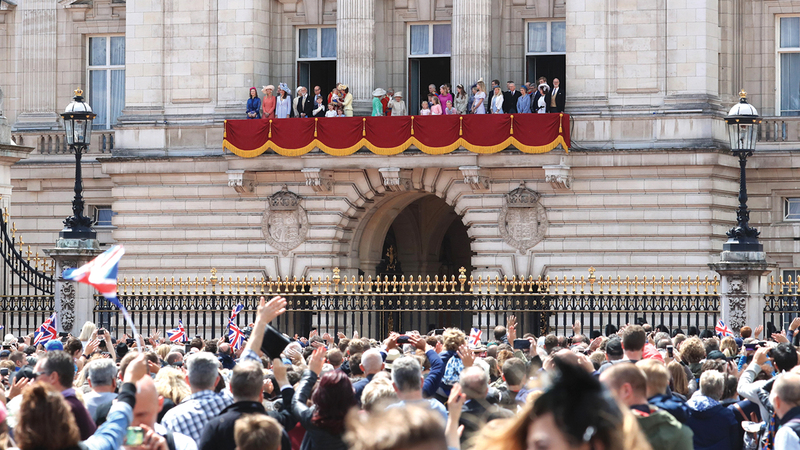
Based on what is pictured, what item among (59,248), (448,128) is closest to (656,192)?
(448,128)

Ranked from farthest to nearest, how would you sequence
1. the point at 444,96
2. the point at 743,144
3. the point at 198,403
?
1. the point at 444,96
2. the point at 743,144
3. the point at 198,403

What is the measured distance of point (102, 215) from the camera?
3850 centimetres

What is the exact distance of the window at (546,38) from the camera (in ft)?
114

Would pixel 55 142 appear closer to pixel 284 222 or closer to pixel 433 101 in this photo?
pixel 284 222

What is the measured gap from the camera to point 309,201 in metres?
34.6

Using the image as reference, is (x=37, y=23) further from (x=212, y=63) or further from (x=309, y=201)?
(x=309, y=201)

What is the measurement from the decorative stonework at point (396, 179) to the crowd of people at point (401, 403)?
1931 cm

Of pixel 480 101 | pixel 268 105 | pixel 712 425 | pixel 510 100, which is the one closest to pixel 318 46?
pixel 268 105

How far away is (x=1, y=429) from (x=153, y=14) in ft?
96.4

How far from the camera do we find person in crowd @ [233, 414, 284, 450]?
23.8 feet

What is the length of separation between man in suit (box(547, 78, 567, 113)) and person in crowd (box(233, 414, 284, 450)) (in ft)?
85.1

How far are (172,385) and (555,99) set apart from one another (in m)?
23.5

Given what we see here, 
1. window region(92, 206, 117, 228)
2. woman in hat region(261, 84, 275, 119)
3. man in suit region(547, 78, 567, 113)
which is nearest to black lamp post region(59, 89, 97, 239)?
woman in hat region(261, 84, 275, 119)

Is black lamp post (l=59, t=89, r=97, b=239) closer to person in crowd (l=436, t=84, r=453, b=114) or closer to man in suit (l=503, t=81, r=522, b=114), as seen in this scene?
person in crowd (l=436, t=84, r=453, b=114)
